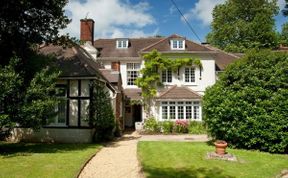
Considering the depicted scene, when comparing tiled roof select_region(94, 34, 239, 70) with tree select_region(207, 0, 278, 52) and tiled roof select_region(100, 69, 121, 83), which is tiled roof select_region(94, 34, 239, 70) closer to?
tiled roof select_region(100, 69, 121, 83)

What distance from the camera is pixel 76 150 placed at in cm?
1426

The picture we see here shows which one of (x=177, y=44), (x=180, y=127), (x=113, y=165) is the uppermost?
(x=177, y=44)

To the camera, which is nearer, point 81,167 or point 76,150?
point 81,167

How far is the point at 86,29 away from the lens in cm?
2902

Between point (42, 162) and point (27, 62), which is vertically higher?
point (27, 62)

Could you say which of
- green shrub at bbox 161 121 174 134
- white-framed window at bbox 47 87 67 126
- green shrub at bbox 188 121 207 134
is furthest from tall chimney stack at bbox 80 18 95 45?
green shrub at bbox 188 121 207 134

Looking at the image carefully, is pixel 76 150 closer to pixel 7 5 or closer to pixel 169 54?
pixel 7 5

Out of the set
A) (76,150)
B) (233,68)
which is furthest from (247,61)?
(76,150)

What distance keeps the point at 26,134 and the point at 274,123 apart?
46.2 feet

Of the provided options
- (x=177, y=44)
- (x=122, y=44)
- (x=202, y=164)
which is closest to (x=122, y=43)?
(x=122, y=44)

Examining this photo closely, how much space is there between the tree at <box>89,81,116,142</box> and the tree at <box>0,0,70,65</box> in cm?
422

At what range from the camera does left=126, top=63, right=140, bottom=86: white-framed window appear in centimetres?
2970

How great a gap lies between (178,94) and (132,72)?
19.7 ft

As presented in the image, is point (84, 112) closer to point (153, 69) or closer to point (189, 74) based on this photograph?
point (153, 69)
